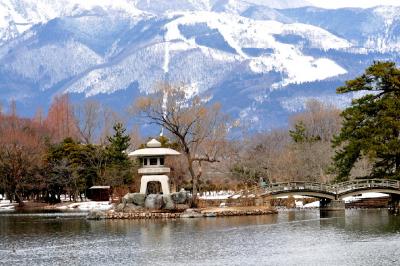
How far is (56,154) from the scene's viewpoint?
3780 inches

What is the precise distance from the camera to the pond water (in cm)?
4038

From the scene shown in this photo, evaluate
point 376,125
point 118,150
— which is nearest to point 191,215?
point 376,125

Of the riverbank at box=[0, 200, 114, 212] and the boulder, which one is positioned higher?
the riverbank at box=[0, 200, 114, 212]

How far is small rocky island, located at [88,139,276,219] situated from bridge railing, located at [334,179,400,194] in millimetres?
5652

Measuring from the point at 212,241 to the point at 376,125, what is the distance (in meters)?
23.9

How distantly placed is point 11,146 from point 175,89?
837 inches

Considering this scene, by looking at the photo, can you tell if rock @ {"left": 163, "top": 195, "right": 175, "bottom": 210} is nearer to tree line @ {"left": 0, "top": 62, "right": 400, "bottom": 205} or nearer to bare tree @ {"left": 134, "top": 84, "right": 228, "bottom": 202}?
bare tree @ {"left": 134, "top": 84, "right": 228, "bottom": 202}

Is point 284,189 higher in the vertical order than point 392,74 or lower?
lower

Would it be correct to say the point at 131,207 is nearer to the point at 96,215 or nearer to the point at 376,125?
the point at 96,215

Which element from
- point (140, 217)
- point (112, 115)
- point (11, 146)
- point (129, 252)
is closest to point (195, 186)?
point (140, 217)

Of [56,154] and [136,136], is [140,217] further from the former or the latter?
[136,136]

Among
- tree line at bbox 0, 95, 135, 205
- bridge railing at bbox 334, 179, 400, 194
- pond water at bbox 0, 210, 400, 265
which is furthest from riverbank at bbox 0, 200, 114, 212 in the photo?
bridge railing at bbox 334, 179, 400, 194

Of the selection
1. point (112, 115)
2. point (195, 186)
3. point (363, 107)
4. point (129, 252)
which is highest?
point (112, 115)

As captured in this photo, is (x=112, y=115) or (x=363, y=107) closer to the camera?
(x=363, y=107)
